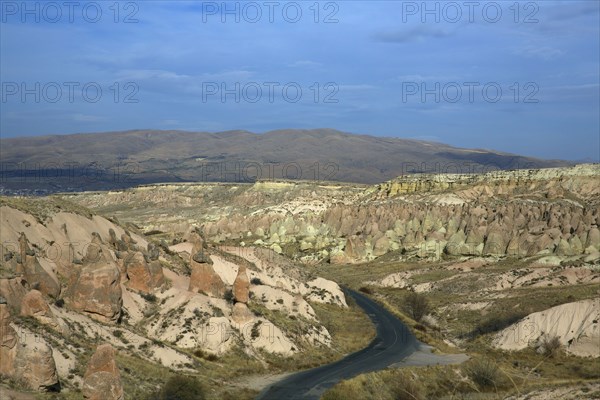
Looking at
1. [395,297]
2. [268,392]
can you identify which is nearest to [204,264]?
[268,392]

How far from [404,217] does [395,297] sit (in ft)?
160

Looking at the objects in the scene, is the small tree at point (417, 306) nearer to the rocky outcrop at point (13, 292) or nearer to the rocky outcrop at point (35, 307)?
the rocky outcrop at point (35, 307)

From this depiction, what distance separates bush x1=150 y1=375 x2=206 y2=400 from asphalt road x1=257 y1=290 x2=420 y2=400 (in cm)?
348

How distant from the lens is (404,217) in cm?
13650

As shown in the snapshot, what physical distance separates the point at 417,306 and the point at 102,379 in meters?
49.4

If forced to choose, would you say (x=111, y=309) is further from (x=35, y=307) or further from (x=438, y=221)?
(x=438, y=221)

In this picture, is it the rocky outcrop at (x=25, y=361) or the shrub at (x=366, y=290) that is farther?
the shrub at (x=366, y=290)

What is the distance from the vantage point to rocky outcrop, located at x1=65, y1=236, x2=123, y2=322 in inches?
1864

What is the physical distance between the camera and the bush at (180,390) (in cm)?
3850

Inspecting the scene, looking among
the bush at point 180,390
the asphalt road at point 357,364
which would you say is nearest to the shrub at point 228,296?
Result: the asphalt road at point 357,364

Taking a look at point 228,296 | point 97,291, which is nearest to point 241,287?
point 228,296

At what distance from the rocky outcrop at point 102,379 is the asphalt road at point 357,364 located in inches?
389

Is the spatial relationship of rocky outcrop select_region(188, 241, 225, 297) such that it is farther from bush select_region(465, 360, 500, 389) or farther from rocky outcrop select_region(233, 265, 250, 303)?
bush select_region(465, 360, 500, 389)

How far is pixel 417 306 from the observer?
7819 cm
